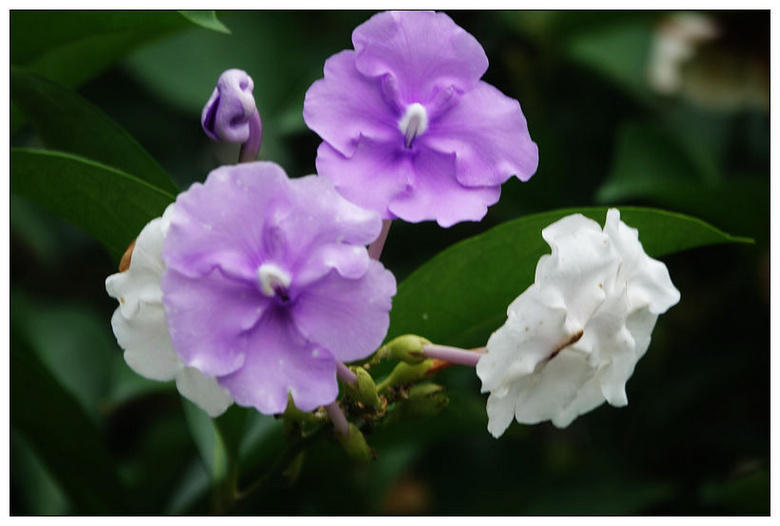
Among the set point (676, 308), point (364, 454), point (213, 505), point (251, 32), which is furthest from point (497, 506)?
point (251, 32)

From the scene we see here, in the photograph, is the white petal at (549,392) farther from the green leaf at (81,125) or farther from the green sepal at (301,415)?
the green leaf at (81,125)

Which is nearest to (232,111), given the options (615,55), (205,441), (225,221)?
(225,221)

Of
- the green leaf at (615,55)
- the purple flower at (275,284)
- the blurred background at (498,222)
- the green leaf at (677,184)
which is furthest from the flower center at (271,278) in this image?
the green leaf at (615,55)

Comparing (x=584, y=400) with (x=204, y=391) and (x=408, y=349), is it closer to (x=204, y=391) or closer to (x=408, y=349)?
(x=408, y=349)

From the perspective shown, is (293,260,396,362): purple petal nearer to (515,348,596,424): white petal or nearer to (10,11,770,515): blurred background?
(515,348,596,424): white petal

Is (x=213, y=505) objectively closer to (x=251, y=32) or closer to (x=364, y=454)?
(x=364, y=454)

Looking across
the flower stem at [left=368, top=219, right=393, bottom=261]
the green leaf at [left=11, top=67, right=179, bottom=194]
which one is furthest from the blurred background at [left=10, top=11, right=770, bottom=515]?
the flower stem at [left=368, top=219, right=393, bottom=261]
